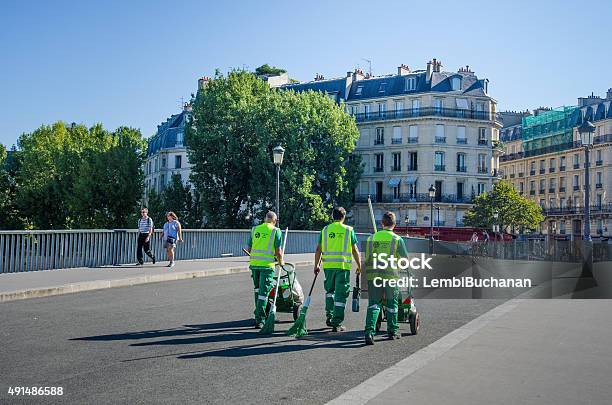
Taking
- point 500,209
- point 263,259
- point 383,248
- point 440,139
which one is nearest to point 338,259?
point 383,248

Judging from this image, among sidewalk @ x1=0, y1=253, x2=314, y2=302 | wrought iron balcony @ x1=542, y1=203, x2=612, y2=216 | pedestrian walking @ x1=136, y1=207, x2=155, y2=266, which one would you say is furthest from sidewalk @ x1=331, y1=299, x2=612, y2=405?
wrought iron balcony @ x1=542, y1=203, x2=612, y2=216

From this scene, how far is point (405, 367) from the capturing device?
7461mm

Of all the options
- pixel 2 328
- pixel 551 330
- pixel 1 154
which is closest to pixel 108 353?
pixel 2 328

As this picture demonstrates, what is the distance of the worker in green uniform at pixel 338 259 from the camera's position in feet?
31.6

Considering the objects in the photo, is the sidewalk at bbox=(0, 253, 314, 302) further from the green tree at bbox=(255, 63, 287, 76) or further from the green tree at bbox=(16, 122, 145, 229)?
the green tree at bbox=(255, 63, 287, 76)

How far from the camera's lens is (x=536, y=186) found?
308ft

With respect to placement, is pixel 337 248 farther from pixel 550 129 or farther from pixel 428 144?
pixel 550 129

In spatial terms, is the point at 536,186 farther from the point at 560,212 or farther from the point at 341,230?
the point at 341,230

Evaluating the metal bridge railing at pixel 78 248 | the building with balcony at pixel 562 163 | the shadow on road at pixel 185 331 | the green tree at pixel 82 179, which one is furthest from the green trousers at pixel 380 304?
the building with balcony at pixel 562 163

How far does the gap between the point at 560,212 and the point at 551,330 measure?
8117cm

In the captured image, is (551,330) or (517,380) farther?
(551,330)

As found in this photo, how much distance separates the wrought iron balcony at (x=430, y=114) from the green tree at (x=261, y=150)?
37.1 ft

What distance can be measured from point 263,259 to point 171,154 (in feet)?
265

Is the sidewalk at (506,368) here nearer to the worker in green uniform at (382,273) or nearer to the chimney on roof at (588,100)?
the worker in green uniform at (382,273)
